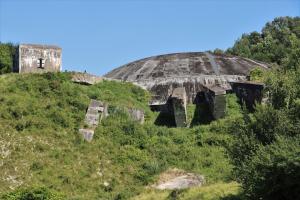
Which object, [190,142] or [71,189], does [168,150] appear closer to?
[190,142]

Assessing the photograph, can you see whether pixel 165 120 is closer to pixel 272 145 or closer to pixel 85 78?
pixel 85 78

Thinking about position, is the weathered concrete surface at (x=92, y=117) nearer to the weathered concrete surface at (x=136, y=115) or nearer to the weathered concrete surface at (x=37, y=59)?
the weathered concrete surface at (x=136, y=115)

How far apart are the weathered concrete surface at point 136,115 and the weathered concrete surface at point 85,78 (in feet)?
13.2

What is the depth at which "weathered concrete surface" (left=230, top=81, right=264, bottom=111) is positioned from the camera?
39.1m

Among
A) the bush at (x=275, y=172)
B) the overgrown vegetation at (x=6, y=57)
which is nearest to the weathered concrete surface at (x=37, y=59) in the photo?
the overgrown vegetation at (x=6, y=57)

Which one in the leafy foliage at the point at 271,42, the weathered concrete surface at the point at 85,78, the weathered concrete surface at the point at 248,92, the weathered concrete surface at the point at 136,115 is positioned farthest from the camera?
the leafy foliage at the point at 271,42

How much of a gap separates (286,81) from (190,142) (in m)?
8.09

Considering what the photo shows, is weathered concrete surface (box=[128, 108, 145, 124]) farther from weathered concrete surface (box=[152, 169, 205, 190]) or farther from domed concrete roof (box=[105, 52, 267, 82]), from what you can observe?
Answer: domed concrete roof (box=[105, 52, 267, 82])

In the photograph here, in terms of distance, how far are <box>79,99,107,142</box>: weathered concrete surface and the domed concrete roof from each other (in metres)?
7.54

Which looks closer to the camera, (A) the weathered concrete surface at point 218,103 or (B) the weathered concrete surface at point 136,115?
(B) the weathered concrete surface at point 136,115

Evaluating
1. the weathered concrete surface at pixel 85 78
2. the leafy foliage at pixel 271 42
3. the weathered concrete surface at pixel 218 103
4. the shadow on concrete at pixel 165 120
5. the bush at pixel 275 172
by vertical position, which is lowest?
the bush at pixel 275 172

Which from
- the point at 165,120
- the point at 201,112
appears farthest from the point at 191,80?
the point at 165,120

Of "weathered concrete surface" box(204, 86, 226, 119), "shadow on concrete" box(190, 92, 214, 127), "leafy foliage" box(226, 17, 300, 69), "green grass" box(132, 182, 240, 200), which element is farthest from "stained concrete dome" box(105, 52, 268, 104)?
"green grass" box(132, 182, 240, 200)

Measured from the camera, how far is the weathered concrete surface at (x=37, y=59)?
40.8 meters
